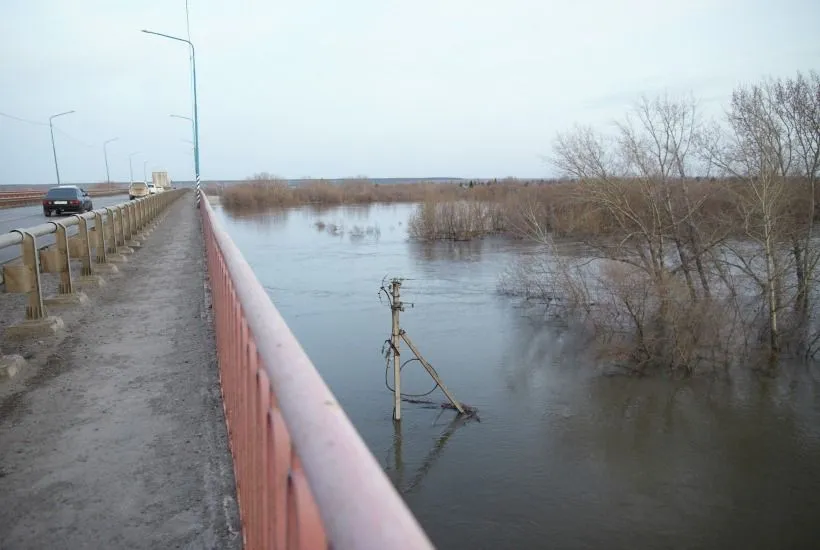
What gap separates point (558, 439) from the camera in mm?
15344

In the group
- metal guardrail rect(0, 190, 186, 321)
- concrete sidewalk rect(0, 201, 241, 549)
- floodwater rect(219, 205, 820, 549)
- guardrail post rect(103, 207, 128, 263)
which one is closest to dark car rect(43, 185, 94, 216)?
floodwater rect(219, 205, 820, 549)

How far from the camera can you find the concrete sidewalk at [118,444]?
7.59 feet

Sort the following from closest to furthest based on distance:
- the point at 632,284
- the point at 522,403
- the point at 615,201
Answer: the point at 522,403 < the point at 632,284 < the point at 615,201

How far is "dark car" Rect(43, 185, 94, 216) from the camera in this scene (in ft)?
90.4

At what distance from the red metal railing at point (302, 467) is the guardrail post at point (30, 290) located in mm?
4123

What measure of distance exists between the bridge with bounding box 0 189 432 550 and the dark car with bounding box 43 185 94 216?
2415 cm

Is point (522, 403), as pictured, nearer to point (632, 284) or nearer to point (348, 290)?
point (632, 284)

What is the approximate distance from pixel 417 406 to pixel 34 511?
15292 mm

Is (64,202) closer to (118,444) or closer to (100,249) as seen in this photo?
(100,249)

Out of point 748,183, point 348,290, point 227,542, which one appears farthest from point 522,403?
point 227,542

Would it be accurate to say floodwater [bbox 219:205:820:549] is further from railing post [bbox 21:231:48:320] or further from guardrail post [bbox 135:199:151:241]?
railing post [bbox 21:231:48:320]

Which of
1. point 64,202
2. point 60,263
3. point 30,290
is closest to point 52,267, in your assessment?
point 60,263

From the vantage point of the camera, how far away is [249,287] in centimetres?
216

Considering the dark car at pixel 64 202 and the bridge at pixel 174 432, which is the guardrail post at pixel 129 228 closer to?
the bridge at pixel 174 432
